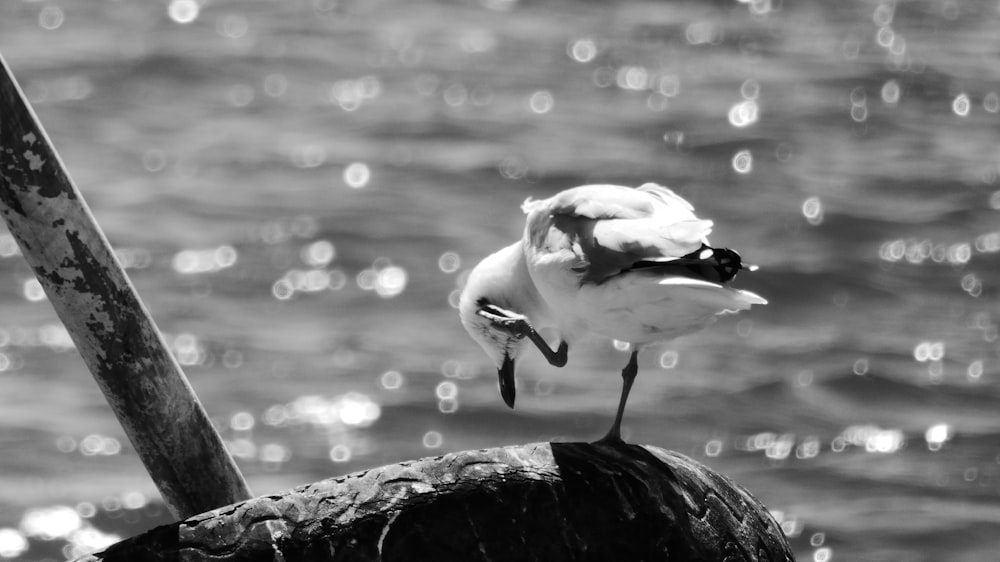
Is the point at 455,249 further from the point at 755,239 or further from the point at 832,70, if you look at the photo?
the point at 832,70

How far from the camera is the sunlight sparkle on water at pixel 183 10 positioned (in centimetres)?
1638

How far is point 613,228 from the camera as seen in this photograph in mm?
5207

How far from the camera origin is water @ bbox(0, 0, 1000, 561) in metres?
9.74

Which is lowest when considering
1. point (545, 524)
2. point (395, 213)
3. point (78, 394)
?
point (545, 524)

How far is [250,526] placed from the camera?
4.22 m

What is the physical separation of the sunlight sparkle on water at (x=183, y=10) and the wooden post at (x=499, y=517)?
40.6 ft

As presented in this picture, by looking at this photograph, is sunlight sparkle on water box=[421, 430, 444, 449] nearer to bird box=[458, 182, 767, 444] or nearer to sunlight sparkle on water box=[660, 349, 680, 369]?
sunlight sparkle on water box=[660, 349, 680, 369]

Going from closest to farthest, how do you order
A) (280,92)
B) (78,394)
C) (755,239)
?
(78,394)
(755,239)
(280,92)

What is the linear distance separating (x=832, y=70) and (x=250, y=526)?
38.7 ft

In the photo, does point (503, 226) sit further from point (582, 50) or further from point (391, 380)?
point (582, 50)

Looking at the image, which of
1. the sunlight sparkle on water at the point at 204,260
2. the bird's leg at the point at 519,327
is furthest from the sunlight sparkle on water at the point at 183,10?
the bird's leg at the point at 519,327

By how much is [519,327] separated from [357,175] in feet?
24.5

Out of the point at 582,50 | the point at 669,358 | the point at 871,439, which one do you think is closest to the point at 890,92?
the point at 582,50

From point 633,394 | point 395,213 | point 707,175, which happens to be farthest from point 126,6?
point 633,394
